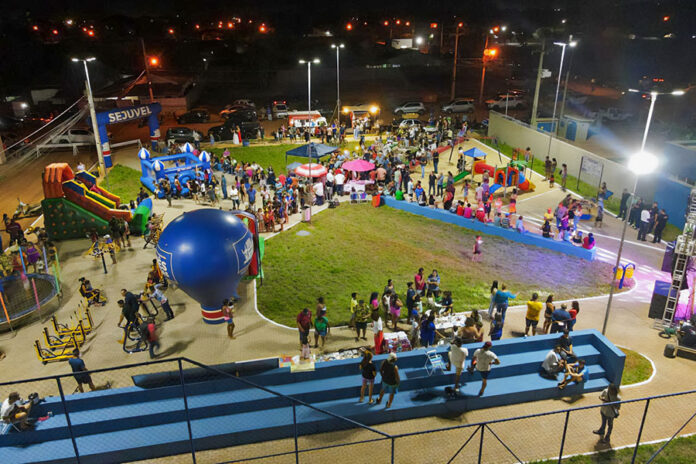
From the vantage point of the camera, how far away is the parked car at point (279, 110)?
45938mm

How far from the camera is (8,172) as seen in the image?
32281mm

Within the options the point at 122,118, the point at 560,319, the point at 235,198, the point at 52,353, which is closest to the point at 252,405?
the point at 52,353

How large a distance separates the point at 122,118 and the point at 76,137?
787 cm

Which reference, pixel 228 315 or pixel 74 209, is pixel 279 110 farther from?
pixel 228 315

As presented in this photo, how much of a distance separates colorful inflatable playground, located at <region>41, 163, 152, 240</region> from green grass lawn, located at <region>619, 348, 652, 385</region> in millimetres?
19102

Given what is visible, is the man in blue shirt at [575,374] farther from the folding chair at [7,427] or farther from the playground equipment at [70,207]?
the playground equipment at [70,207]

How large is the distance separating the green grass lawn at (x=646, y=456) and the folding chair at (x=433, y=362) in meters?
3.15

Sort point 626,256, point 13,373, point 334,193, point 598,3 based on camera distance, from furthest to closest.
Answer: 1. point 598,3
2. point 334,193
3. point 626,256
4. point 13,373

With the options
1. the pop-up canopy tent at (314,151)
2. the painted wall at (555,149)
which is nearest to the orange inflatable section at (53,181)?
the pop-up canopy tent at (314,151)

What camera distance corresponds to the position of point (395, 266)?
20.0 meters

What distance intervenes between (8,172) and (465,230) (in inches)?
1120

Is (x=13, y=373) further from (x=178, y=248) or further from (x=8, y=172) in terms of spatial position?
(x=8, y=172)

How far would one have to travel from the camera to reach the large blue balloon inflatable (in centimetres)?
1438

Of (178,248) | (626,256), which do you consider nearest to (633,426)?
(626,256)
